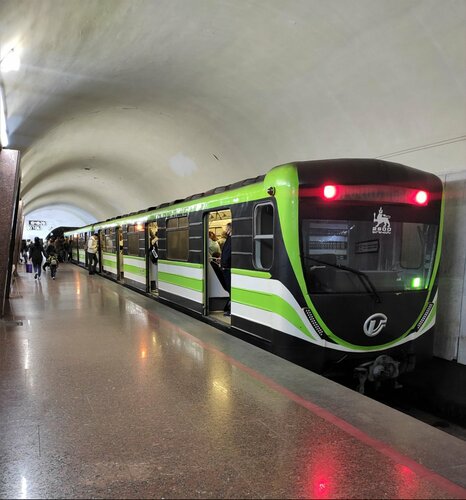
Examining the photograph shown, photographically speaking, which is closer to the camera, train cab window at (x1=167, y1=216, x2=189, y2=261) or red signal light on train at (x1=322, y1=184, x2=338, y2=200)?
red signal light on train at (x1=322, y1=184, x2=338, y2=200)

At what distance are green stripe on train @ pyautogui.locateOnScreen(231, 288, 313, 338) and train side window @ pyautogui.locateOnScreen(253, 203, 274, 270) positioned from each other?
386 millimetres

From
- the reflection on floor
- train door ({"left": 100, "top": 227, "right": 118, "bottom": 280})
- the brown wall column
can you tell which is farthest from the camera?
train door ({"left": 100, "top": 227, "right": 118, "bottom": 280})

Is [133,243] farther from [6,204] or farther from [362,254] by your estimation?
[362,254]

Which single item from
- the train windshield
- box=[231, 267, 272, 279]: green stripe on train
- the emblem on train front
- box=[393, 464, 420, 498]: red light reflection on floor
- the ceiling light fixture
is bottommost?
box=[393, 464, 420, 498]: red light reflection on floor

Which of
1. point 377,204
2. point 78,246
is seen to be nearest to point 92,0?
point 377,204

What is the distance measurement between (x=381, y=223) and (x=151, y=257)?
Result: 772 centimetres

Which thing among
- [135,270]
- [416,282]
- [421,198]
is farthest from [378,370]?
[135,270]

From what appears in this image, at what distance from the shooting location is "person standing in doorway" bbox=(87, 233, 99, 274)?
17.8 meters

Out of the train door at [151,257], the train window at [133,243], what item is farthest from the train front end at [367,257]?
the train window at [133,243]

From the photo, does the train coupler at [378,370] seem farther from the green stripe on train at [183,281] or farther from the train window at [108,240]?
the train window at [108,240]

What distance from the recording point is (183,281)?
8.86 m

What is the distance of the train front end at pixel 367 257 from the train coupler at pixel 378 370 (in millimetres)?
11

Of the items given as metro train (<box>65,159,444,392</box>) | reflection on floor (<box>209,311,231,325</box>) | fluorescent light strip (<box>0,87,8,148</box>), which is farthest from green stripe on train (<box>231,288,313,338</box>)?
fluorescent light strip (<box>0,87,8,148</box>)

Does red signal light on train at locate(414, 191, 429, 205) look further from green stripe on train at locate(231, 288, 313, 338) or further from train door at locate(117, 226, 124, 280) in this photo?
train door at locate(117, 226, 124, 280)
